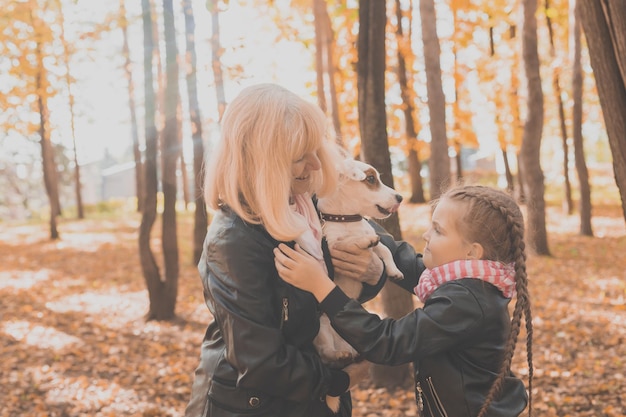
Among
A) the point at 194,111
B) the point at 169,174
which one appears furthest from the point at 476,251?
the point at 194,111

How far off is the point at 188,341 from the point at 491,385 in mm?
6063

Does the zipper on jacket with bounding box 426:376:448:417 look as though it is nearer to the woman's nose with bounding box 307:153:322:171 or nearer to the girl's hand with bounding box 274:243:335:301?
the girl's hand with bounding box 274:243:335:301

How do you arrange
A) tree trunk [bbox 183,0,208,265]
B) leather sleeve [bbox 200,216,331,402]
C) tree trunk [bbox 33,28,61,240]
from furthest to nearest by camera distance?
tree trunk [bbox 33,28,61,240] → tree trunk [bbox 183,0,208,265] → leather sleeve [bbox 200,216,331,402]

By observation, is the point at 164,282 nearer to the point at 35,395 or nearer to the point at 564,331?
the point at 35,395

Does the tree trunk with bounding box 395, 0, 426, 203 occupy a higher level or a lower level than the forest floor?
higher

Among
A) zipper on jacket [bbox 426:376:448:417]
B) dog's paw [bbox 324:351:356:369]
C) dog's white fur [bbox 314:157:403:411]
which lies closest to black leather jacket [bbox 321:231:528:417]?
zipper on jacket [bbox 426:376:448:417]

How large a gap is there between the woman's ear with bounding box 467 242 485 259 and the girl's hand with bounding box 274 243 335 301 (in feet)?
1.79

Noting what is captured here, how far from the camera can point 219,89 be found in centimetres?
1187

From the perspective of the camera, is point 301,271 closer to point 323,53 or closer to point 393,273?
point 393,273

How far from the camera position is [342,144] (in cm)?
299

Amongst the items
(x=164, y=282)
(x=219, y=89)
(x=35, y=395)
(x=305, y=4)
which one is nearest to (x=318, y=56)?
(x=219, y=89)

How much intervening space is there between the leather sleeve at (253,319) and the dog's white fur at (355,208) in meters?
0.40

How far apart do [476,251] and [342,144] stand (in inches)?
41.6

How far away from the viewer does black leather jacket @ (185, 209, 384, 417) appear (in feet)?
6.21
